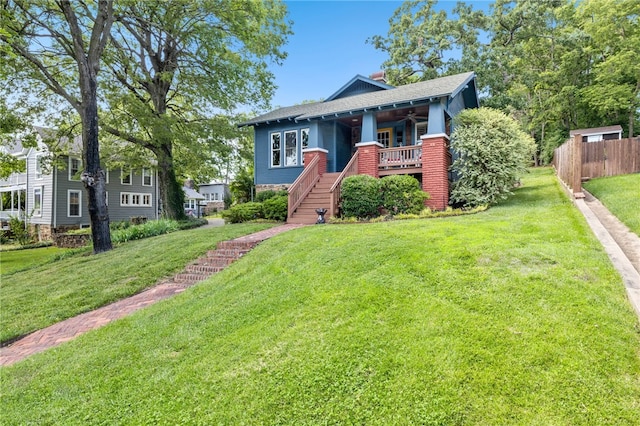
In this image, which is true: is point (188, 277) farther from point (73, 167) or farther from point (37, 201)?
point (37, 201)

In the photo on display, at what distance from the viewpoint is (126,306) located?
274 inches

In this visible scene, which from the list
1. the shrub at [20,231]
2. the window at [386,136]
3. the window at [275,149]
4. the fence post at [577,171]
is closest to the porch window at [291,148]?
the window at [275,149]

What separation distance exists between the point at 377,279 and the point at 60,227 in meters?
26.7

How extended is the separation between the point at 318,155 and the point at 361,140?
2006 millimetres

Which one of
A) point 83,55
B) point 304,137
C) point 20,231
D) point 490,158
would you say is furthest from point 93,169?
point 20,231

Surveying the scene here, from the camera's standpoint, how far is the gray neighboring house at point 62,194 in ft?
77.4

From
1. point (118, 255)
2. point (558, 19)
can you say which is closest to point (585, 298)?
point (118, 255)

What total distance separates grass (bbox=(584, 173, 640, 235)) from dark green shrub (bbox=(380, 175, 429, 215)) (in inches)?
195


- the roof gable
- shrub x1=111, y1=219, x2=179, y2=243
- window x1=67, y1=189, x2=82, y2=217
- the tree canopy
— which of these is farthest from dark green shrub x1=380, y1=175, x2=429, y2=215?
window x1=67, y1=189, x2=82, y2=217

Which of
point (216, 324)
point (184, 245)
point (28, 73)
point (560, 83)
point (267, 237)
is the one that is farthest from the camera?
point (560, 83)

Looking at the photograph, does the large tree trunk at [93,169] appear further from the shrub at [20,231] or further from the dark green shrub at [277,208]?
the shrub at [20,231]

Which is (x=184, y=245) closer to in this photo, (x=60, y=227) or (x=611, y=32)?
(x=60, y=227)

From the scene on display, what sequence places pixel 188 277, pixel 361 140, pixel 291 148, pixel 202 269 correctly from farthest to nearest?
pixel 291 148, pixel 361 140, pixel 202 269, pixel 188 277

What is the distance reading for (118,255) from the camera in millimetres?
11414
